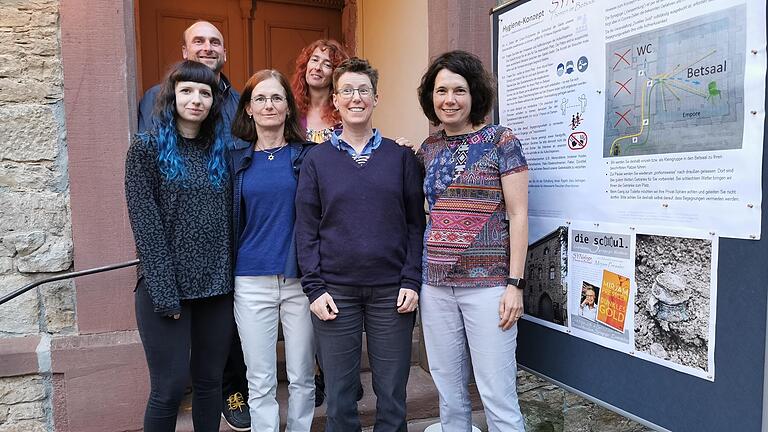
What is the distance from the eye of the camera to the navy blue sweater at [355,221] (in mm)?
2184

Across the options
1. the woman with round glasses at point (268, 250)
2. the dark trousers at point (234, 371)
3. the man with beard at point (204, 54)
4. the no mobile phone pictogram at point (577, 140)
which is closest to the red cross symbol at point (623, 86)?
the no mobile phone pictogram at point (577, 140)

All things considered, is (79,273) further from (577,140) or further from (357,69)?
(577,140)

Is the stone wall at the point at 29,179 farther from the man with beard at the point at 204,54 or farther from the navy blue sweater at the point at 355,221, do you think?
the navy blue sweater at the point at 355,221

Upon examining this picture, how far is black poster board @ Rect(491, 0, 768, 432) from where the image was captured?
1.60m

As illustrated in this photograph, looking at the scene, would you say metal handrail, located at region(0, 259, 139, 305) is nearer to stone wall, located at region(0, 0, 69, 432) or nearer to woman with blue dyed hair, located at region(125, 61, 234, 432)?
stone wall, located at region(0, 0, 69, 432)

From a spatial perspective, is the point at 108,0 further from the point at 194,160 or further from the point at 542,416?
the point at 542,416

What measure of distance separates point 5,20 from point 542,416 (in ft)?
12.5

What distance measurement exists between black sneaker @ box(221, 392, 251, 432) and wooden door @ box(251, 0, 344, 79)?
3.31 meters

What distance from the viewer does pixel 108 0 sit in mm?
2836

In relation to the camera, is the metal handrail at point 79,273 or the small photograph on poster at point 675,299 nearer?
the small photograph on poster at point 675,299

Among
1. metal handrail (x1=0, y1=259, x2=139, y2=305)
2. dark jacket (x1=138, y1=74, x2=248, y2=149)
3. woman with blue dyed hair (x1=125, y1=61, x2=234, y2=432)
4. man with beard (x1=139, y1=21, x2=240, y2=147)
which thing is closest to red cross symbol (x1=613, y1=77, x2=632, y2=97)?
woman with blue dyed hair (x1=125, y1=61, x2=234, y2=432)

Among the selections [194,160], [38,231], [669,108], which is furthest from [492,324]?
[38,231]

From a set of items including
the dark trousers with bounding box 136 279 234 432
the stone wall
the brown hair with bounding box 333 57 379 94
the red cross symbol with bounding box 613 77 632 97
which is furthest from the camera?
the stone wall

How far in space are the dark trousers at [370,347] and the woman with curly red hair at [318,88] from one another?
1090mm
